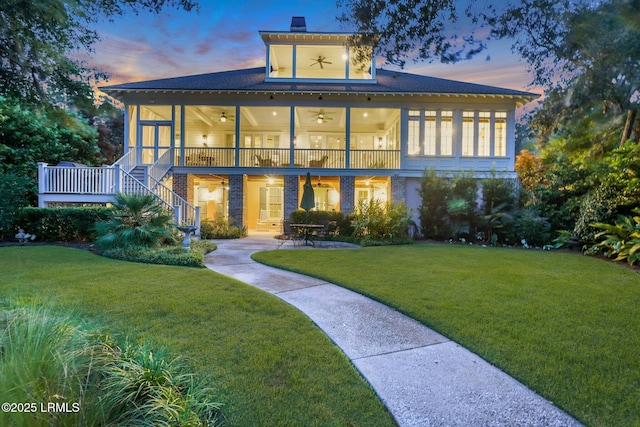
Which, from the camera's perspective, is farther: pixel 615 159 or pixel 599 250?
pixel 599 250

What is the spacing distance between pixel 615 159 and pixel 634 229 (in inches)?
73.8

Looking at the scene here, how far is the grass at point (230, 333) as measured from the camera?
2.43 meters

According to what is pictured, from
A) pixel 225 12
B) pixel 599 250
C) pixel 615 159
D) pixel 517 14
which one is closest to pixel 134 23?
pixel 225 12

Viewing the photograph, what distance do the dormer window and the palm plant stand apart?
1014 centimetres

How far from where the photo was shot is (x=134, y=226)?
356 inches

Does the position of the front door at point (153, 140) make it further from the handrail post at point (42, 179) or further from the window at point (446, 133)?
the window at point (446, 133)

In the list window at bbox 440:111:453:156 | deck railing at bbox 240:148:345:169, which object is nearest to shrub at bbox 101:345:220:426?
deck railing at bbox 240:148:345:169

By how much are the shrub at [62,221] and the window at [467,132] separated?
1447cm

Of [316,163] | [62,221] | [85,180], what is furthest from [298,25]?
[62,221]

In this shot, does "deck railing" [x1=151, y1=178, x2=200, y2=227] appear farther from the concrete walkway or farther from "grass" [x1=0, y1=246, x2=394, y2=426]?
the concrete walkway

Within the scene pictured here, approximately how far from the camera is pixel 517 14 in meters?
4.33

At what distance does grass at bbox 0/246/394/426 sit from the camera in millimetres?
2434

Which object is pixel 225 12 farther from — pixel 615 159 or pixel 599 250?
pixel 599 250

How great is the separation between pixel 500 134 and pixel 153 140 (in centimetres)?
1605
